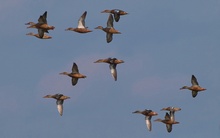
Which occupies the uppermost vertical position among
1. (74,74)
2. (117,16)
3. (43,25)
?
(117,16)

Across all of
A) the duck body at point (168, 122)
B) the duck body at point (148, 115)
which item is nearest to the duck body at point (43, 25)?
the duck body at point (148, 115)

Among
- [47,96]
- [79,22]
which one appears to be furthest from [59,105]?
[79,22]

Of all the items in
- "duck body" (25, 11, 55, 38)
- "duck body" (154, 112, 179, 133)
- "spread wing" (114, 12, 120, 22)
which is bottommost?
"duck body" (154, 112, 179, 133)

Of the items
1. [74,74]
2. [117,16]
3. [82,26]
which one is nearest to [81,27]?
[82,26]

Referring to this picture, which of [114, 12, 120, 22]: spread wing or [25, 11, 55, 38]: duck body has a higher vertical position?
[114, 12, 120, 22]: spread wing

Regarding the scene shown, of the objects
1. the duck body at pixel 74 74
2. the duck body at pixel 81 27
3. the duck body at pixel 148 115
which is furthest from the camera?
the duck body at pixel 148 115

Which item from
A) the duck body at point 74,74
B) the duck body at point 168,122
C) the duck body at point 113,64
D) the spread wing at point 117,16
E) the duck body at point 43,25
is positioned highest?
the spread wing at point 117,16

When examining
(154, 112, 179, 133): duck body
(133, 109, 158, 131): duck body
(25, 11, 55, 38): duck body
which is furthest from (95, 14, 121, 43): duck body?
(154, 112, 179, 133): duck body

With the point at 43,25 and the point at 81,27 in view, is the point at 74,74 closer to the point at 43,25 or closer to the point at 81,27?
the point at 81,27

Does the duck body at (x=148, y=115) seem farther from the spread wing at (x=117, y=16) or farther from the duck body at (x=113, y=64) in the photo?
the spread wing at (x=117, y=16)

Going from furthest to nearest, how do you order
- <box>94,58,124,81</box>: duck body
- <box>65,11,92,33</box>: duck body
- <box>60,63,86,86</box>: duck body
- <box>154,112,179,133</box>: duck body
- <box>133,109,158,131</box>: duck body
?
<box>154,112,179,133</box>: duck body, <box>133,109,158,131</box>: duck body, <box>94,58,124,81</box>: duck body, <box>60,63,86,86</box>: duck body, <box>65,11,92,33</box>: duck body

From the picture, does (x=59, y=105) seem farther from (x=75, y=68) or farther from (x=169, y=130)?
(x=169, y=130)

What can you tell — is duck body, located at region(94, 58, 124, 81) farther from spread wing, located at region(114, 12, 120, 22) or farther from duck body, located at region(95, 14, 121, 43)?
spread wing, located at region(114, 12, 120, 22)

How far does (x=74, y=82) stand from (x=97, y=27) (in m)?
7.69
